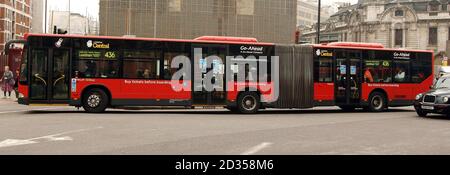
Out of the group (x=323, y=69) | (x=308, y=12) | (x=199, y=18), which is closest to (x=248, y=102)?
(x=323, y=69)

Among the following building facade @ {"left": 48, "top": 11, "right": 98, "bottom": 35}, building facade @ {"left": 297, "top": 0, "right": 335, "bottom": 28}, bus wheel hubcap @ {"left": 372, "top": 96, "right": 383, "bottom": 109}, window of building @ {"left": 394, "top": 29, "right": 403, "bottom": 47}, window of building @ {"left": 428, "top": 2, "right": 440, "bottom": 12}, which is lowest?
bus wheel hubcap @ {"left": 372, "top": 96, "right": 383, "bottom": 109}

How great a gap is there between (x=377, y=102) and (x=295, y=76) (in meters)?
3.93

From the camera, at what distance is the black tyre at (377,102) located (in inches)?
854

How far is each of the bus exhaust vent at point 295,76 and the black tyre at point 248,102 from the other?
2.51ft

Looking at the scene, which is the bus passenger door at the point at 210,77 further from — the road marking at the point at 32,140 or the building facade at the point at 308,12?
the building facade at the point at 308,12

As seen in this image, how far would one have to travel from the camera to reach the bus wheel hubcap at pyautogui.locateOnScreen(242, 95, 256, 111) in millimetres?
19625

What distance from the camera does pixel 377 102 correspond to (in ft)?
71.8

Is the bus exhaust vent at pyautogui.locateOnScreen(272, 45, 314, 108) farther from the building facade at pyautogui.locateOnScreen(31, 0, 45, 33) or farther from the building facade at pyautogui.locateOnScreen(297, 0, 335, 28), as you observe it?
the building facade at pyautogui.locateOnScreen(297, 0, 335, 28)

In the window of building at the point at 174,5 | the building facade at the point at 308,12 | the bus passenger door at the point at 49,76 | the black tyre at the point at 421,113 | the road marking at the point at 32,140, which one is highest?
the building facade at the point at 308,12

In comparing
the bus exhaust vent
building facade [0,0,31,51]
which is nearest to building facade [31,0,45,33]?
building facade [0,0,31,51]

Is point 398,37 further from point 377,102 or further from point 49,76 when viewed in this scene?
point 49,76

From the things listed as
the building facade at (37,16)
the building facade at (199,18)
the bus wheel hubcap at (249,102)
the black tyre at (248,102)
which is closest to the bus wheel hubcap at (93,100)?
the black tyre at (248,102)

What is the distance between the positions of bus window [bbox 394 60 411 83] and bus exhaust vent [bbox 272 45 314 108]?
3842mm
